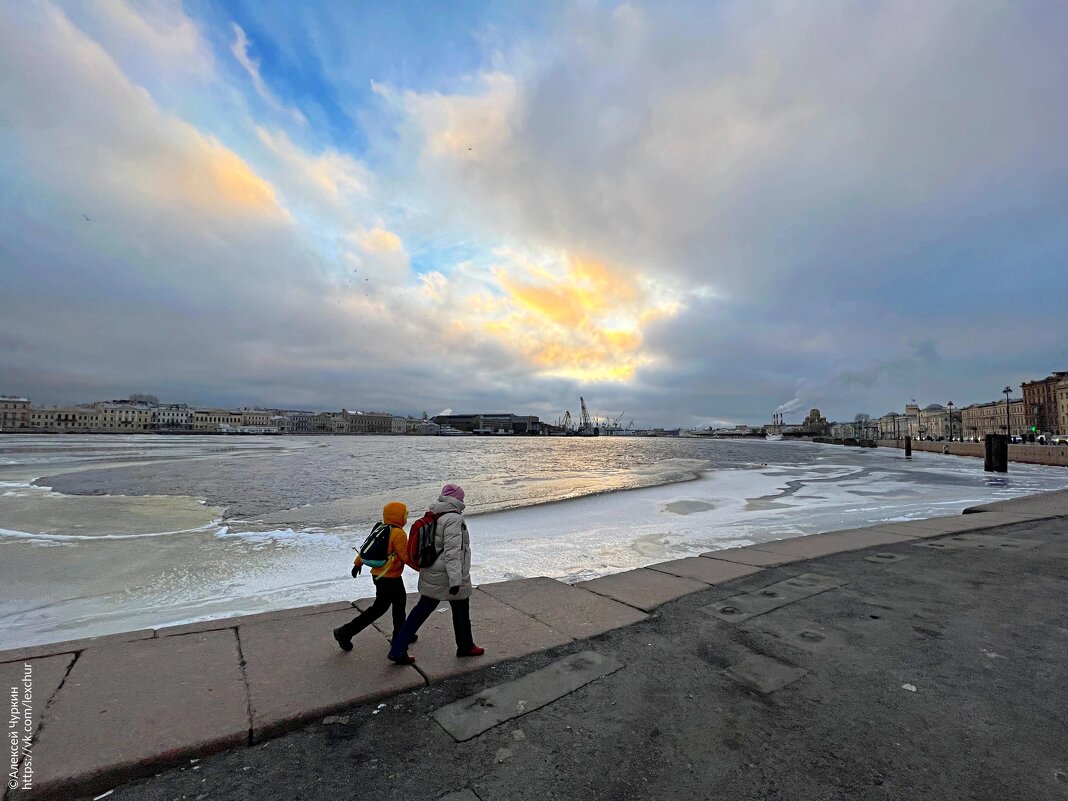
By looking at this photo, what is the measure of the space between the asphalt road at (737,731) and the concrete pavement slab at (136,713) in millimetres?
153

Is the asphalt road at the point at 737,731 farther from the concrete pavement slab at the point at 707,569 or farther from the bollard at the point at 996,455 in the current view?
the bollard at the point at 996,455

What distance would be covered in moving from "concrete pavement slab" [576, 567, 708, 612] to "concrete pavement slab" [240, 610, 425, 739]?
2.72 m

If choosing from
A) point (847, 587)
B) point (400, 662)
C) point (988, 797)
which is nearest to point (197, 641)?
point (400, 662)

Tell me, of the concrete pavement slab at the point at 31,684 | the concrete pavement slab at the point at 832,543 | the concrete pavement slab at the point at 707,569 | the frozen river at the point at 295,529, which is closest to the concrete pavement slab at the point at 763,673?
the concrete pavement slab at the point at 707,569

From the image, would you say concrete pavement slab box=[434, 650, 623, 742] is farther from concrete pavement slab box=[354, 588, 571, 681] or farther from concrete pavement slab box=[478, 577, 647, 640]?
concrete pavement slab box=[478, 577, 647, 640]

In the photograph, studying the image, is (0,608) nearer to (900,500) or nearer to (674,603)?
(674,603)

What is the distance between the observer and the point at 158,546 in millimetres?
10805

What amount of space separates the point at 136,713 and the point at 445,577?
2.15 metres

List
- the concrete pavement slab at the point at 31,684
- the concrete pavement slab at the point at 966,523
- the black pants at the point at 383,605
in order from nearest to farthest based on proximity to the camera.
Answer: the concrete pavement slab at the point at 31,684, the black pants at the point at 383,605, the concrete pavement slab at the point at 966,523

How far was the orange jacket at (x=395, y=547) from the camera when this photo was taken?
424 centimetres

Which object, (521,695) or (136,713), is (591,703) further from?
(136,713)

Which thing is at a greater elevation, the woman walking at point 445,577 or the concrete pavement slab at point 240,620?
the woman walking at point 445,577

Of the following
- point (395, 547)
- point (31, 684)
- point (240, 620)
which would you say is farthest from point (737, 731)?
point (31, 684)

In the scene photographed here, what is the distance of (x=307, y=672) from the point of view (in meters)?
4.05
